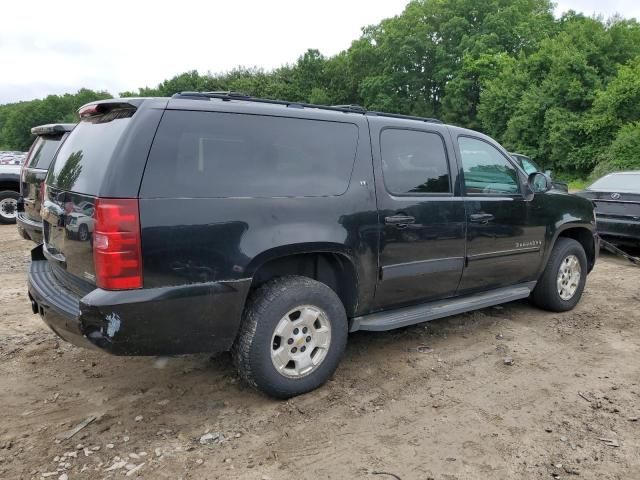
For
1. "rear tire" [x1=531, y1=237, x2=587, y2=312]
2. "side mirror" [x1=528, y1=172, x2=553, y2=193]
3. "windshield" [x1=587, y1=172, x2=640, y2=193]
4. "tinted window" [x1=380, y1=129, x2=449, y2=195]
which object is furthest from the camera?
"windshield" [x1=587, y1=172, x2=640, y2=193]

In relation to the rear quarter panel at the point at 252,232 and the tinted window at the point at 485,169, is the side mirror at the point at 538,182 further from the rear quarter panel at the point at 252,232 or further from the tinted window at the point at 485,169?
the rear quarter panel at the point at 252,232

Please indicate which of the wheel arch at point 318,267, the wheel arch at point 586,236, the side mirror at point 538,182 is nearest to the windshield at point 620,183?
the wheel arch at point 586,236

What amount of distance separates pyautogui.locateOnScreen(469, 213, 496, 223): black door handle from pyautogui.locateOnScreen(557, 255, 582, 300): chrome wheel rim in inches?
52.8

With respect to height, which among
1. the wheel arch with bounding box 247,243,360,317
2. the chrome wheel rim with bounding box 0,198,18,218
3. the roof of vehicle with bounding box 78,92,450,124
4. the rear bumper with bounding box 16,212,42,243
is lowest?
the chrome wheel rim with bounding box 0,198,18,218

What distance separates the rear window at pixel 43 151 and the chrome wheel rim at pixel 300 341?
5.23 metres

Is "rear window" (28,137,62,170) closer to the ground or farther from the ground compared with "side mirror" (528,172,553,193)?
farther from the ground

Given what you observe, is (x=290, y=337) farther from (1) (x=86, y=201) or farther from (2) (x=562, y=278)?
(2) (x=562, y=278)

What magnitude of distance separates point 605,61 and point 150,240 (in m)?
31.6

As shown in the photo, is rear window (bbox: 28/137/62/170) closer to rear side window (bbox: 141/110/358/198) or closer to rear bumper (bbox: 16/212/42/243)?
rear bumper (bbox: 16/212/42/243)

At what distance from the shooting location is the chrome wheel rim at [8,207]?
11130mm

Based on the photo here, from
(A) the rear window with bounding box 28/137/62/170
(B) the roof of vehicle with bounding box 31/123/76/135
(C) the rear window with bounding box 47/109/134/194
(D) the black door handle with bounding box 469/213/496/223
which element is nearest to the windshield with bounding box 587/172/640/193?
(D) the black door handle with bounding box 469/213/496/223

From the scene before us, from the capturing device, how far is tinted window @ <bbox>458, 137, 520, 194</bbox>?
443 centimetres

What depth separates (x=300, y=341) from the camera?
338 cm

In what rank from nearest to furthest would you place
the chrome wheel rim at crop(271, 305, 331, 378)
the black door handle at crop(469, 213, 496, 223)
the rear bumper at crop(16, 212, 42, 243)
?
the chrome wheel rim at crop(271, 305, 331, 378), the black door handle at crop(469, 213, 496, 223), the rear bumper at crop(16, 212, 42, 243)
